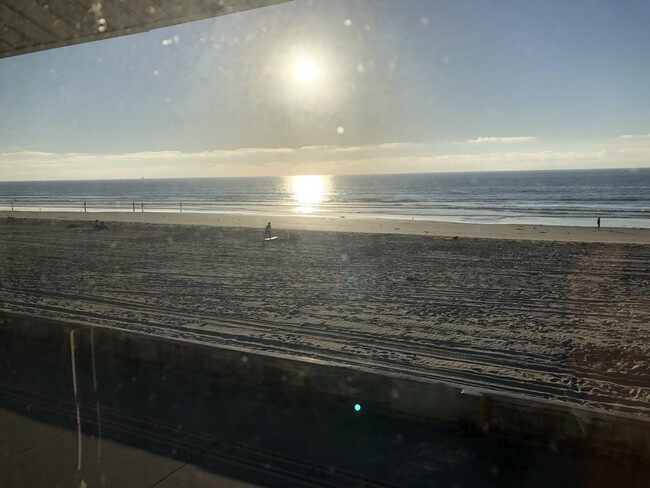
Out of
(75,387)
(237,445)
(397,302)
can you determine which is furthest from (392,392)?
(397,302)

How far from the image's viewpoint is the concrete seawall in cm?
366

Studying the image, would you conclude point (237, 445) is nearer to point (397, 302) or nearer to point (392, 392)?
point (392, 392)

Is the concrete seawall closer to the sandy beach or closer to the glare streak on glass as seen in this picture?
the glare streak on glass

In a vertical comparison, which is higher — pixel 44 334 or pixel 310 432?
pixel 44 334

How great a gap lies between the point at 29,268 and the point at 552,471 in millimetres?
14951

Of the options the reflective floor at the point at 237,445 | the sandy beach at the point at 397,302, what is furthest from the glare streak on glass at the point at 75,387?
the sandy beach at the point at 397,302

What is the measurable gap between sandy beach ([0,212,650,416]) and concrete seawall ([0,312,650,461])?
78.7 inches

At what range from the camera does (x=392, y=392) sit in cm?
434

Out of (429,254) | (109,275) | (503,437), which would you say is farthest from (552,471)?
(429,254)

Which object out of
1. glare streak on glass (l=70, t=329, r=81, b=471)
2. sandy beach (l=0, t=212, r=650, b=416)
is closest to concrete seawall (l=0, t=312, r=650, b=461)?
glare streak on glass (l=70, t=329, r=81, b=471)

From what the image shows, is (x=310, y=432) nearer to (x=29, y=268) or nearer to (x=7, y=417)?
(x=7, y=417)

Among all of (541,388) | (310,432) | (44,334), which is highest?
(44,334)

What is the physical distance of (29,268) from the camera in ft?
48.5

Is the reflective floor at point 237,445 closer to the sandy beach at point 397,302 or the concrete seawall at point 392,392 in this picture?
the concrete seawall at point 392,392
